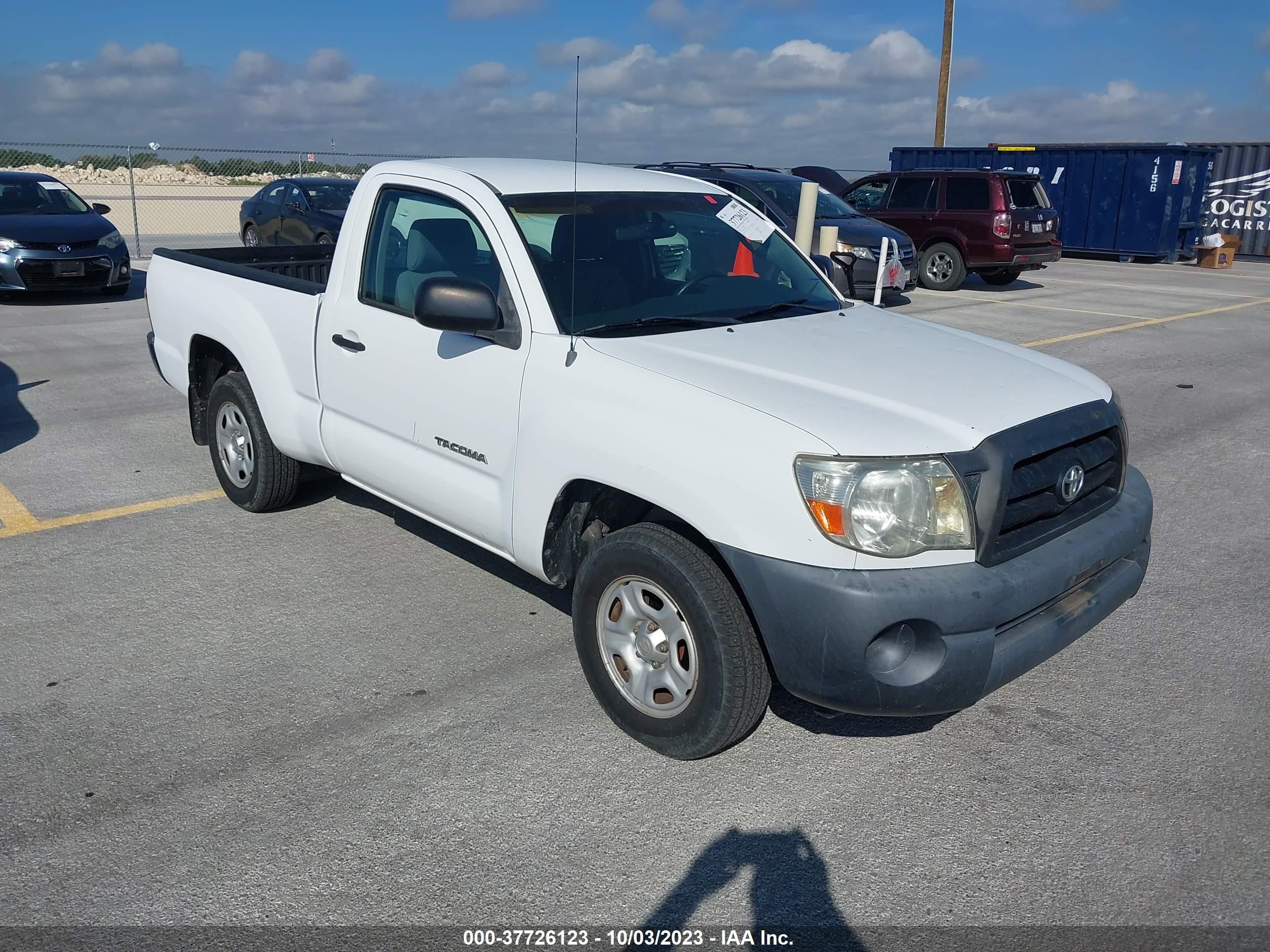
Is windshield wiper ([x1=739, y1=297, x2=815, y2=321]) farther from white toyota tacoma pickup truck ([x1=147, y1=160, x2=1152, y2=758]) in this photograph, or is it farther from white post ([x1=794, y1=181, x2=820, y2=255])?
white post ([x1=794, y1=181, x2=820, y2=255])

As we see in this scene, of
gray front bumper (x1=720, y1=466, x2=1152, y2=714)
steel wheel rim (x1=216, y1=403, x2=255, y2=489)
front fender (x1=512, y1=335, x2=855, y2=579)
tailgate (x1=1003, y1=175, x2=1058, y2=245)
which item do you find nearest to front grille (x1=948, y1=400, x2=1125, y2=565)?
gray front bumper (x1=720, y1=466, x2=1152, y2=714)

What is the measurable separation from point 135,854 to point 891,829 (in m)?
2.18

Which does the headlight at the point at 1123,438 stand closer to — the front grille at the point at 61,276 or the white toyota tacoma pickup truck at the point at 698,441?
the white toyota tacoma pickup truck at the point at 698,441

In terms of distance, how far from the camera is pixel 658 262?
4.44 meters

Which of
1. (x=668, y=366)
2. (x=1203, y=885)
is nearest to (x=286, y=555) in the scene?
(x=668, y=366)

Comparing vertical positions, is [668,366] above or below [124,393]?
above

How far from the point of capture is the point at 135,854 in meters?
3.07

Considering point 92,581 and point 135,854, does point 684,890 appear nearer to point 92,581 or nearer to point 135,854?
point 135,854

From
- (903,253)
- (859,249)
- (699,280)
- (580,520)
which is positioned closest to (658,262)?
(699,280)

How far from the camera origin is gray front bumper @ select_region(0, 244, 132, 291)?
1284 centimetres

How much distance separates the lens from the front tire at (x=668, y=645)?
10.8 ft

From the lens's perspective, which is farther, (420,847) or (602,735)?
(602,735)

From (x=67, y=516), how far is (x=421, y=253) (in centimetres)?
273

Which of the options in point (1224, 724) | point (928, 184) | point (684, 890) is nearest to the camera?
point (684, 890)
